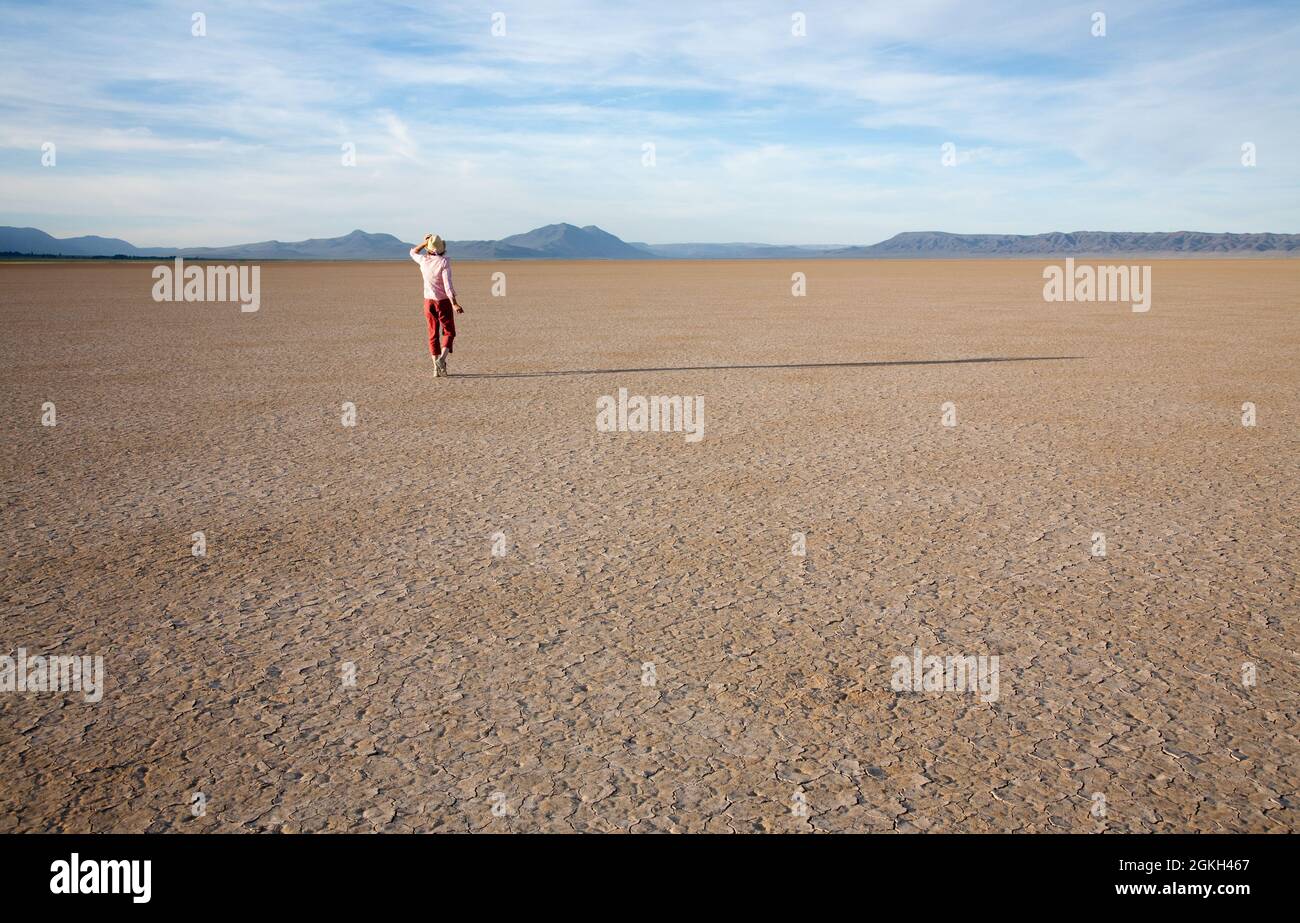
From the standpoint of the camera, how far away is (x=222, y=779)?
3201 millimetres

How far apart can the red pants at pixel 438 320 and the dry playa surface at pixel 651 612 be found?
5.83ft

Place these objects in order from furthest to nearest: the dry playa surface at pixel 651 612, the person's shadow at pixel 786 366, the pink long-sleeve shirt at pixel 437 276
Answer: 1. the person's shadow at pixel 786 366
2. the pink long-sleeve shirt at pixel 437 276
3. the dry playa surface at pixel 651 612

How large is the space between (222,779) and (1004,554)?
432cm

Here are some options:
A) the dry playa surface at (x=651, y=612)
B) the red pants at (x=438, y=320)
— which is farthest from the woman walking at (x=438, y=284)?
the dry playa surface at (x=651, y=612)

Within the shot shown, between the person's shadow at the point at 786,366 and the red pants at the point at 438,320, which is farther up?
the red pants at the point at 438,320

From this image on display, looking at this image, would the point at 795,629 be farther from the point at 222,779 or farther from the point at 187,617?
the point at 187,617

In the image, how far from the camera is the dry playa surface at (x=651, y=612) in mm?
3150

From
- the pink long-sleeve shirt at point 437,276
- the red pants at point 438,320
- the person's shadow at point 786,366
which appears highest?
the pink long-sleeve shirt at point 437,276

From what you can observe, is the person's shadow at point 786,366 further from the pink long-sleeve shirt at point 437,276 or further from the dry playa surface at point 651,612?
the dry playa surface at point 651,612

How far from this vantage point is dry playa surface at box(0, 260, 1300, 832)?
124 inches

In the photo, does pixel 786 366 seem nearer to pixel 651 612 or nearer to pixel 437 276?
pixel 437 276

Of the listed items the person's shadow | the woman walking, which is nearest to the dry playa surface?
the woman walking

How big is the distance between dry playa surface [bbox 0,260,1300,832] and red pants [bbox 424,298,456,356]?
5.83 ft

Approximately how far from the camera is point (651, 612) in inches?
182
